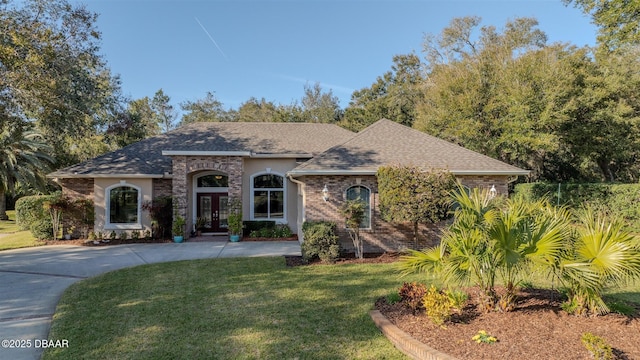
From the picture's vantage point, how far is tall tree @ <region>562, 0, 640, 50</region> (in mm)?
12828

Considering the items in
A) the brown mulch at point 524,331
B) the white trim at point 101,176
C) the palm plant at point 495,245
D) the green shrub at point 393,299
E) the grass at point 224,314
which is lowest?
the grass at point 224,314

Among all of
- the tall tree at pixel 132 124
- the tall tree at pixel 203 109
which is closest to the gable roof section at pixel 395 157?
the tall tree at pixel 132 124

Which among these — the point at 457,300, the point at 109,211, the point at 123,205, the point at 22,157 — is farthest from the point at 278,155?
the point at 22,157

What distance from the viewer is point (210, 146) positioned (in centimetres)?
1617

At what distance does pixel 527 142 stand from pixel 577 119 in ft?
12.9

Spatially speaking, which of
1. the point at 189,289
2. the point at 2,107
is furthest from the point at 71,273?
the point at 2,107

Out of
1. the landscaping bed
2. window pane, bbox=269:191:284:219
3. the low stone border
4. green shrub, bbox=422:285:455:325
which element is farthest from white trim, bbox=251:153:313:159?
green shrub, bbox=422:285:455:325

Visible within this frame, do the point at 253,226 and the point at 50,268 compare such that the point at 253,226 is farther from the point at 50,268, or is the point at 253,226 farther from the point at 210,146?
the point at 50,268

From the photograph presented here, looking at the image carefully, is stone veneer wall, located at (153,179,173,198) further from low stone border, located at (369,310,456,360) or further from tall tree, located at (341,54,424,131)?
tall tree, located at (341,54,424,131)

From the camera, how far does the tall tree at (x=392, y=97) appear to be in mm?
32844

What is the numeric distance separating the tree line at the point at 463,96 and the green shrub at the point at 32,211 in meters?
3.14

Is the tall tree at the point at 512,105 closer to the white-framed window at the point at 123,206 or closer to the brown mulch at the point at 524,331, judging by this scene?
the brown mulch at the point at 524,331

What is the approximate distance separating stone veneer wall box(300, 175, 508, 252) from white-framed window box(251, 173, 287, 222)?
3990 mm

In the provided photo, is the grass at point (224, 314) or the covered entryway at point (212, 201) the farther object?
the covered entryway at point (212, 201)
